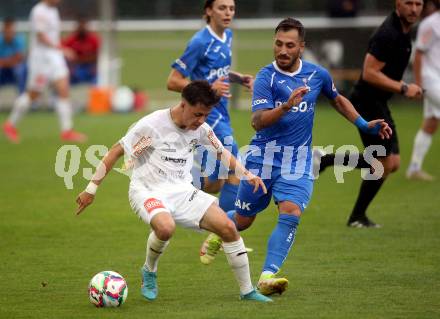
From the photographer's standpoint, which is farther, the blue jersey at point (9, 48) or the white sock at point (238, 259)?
the blue jersey at point (9, 48)

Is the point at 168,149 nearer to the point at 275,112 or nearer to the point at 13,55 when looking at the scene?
the point at 275,112

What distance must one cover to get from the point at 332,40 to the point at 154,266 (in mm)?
19956

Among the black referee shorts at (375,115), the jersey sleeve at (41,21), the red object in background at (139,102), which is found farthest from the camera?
the red object in background at (139,102)

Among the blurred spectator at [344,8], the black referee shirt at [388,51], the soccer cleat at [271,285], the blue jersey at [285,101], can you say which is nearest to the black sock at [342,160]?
the black referee shirt at [388,51]

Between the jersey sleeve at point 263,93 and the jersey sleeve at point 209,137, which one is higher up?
the jersey sleeve at point 263,93

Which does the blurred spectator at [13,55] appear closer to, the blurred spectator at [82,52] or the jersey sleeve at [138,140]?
the blurred spectator at [82,52]

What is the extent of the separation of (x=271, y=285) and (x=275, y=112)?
4.48 ft

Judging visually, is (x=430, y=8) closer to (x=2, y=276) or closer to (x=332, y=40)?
(x=2, y=276)

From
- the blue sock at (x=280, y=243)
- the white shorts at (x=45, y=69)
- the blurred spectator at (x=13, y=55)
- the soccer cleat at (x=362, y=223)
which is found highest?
the blue sock at (x=280, y=243)

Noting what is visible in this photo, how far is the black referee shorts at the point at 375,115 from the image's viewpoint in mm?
10562

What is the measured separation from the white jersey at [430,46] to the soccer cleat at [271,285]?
7.02 meters

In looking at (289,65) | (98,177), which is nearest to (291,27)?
(289,65)

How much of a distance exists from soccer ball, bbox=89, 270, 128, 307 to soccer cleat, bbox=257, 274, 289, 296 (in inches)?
41.3

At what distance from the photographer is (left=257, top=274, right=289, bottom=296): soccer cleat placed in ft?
24.4
